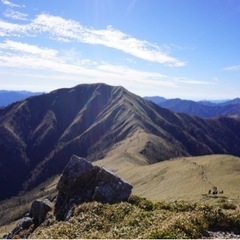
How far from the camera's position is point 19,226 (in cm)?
3875

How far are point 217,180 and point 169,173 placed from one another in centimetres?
3195

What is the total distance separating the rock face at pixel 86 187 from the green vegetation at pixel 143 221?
6.17 feet

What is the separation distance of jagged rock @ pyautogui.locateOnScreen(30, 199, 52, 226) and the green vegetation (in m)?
6.69

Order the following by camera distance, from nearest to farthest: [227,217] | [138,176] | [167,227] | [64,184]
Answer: [167,227], [227,217], [64,184], [138,176]

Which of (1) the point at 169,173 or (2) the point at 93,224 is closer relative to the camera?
(2) the point at 93,224

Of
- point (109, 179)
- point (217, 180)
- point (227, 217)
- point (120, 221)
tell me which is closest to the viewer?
point (227, 217)

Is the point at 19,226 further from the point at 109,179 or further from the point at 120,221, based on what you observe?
the point at 120,221

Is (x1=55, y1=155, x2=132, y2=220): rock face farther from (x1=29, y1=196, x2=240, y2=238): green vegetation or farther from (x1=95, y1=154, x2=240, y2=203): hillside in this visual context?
(x1=95, y1=154, x2=240, y2=203): hillside

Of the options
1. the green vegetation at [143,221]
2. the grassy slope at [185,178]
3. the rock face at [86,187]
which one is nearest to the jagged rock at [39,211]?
the rock face at [86,187]

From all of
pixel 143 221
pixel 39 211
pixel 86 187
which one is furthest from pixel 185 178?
pixel 143 221

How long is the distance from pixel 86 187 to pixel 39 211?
594 cm

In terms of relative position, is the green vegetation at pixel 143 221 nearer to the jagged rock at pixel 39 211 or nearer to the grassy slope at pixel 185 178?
the jagged rock at pixel 39 211

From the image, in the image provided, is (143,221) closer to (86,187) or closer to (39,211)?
(86,187)

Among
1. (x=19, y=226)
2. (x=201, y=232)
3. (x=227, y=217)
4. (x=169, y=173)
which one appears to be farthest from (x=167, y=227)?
(x=169, y=173)
